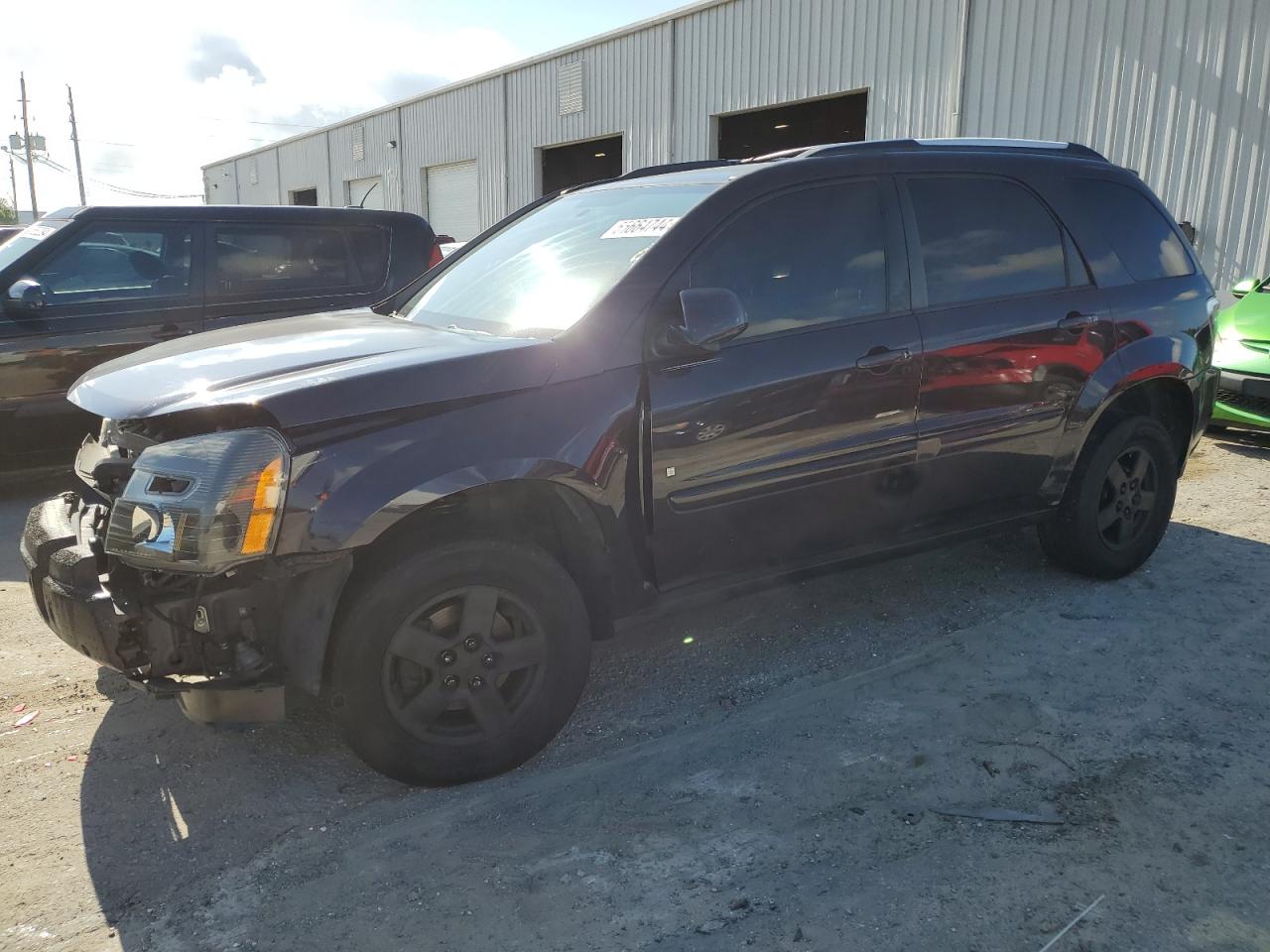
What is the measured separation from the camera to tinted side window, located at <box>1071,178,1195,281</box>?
4.10 meters

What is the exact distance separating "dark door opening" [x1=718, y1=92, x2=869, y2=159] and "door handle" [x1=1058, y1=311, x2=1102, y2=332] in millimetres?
10435

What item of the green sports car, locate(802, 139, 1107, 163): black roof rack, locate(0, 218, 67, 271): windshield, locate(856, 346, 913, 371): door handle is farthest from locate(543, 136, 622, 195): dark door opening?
locate(856, 346, 913, 371): door handle

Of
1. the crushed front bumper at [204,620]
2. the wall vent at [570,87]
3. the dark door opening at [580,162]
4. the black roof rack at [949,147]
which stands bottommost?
the crushed front bumper at [204,620]

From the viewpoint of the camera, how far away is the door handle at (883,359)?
129 inches

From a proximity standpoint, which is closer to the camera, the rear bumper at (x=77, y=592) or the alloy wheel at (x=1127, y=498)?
the rear bumper at (x=77, y=592)

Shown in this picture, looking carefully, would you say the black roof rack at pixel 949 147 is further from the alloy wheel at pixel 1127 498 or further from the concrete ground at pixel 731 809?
the concrete ground at pixel 731 809

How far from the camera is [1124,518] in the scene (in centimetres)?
432

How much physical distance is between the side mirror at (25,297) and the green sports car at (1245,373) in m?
7.72

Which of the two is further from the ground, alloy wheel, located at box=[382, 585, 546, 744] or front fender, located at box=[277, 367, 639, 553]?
front fender, located at box=[277, 367, 639, 553]

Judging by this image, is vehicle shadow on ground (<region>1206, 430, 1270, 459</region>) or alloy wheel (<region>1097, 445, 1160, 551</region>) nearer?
alloy wheel (<region>1097, 445, 1160, 551</region>)

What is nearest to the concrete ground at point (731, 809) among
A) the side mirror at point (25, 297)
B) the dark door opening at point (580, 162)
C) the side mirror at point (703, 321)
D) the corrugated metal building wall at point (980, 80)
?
the side mirror at point (703, 321)

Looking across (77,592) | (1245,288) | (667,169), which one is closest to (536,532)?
(77,592)

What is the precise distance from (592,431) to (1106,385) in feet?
8.12

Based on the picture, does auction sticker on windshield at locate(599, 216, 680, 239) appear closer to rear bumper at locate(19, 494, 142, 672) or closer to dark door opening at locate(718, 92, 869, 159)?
rear bumper at locate(19, 494, 142, 672)
